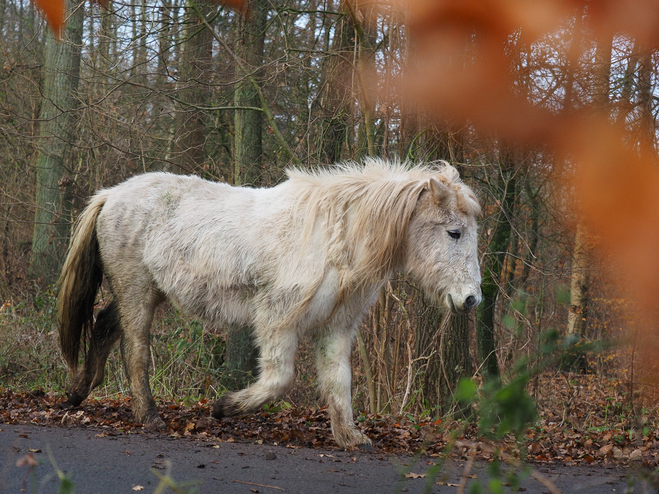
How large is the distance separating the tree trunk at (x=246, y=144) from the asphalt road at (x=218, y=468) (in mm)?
3816

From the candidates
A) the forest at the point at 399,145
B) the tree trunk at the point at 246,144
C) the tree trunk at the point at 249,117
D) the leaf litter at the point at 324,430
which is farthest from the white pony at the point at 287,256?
the tree trunk at the point at 249,117

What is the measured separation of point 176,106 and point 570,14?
30.5ft

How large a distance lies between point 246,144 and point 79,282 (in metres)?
3.80

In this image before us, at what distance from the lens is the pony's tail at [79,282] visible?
6438 mm

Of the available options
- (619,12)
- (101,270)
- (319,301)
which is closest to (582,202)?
(619,12)

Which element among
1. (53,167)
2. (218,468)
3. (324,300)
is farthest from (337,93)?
(53,167)

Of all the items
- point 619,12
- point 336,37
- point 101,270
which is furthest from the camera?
point 336,37

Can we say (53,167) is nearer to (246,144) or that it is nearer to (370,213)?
(246,144)

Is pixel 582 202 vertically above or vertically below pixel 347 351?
above

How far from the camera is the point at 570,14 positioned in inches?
40.2

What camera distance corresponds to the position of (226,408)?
5387 mm

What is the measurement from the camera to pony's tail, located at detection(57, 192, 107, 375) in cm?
644

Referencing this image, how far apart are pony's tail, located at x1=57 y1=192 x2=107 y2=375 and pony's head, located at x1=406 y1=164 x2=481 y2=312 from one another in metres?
3.07

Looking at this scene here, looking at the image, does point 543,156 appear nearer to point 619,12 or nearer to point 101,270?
point 619,12
